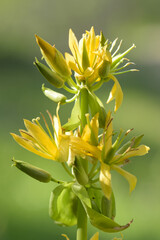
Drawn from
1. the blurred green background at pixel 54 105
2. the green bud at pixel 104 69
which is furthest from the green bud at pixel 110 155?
the blurred green background at pixel 54 105

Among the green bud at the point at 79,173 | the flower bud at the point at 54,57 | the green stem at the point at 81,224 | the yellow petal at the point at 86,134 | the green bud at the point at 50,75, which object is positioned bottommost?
the green stem at the point at 81,224

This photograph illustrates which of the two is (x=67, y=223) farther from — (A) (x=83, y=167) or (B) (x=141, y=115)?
(B) (x=141, y=115)

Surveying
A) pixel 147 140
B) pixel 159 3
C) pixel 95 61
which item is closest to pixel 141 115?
pixel 147 140

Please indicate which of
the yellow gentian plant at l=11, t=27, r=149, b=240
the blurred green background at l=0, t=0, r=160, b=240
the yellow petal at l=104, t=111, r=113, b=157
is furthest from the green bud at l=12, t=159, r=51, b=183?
the blurred green background at l=0, t=0, r=160, b=240

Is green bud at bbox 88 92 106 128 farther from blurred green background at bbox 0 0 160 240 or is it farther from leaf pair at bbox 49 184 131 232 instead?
blurred green background at bbox 0 0 160 240

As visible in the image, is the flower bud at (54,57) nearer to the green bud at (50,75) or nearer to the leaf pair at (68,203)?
the green bud at (50,75)

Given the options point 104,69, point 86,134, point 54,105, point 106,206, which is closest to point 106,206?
point 106,206
